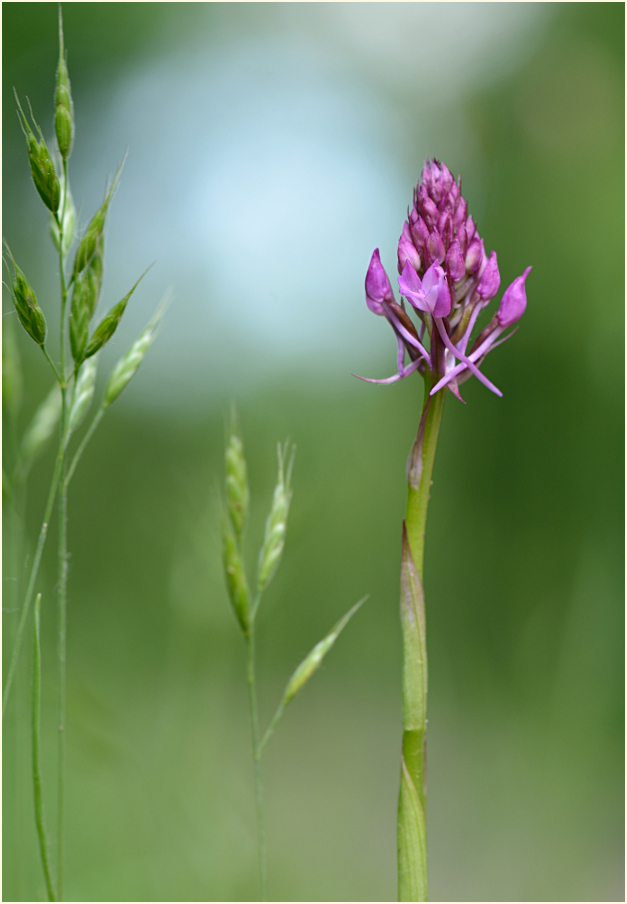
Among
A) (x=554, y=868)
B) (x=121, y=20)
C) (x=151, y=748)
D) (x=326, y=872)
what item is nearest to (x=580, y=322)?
(x=554, y=868)

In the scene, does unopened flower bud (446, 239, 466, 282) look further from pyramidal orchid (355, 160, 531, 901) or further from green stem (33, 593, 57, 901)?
green stem (33, 593, 57, 901)

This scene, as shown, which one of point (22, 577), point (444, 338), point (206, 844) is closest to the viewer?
point (444, 338)

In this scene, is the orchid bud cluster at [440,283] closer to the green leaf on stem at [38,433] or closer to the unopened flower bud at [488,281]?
the unopened flower bud at [488,281]

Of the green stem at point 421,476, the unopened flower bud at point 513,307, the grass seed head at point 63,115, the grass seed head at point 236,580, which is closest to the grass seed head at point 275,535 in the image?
the grass seed head at point 236,580

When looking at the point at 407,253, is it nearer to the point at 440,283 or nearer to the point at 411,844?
the point at 440,283

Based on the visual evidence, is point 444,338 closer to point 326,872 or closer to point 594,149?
point 326,872

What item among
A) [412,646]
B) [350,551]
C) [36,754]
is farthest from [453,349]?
[350,551]

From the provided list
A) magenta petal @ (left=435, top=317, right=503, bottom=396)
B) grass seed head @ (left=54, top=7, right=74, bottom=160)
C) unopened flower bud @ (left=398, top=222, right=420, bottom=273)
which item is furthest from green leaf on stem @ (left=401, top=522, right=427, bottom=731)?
grass seed head @ (left=54, top=7, right=74, bottom=160)
